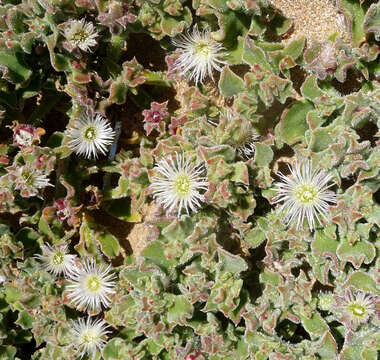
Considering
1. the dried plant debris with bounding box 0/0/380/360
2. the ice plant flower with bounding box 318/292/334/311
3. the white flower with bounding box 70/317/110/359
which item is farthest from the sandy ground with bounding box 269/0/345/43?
the white flower with bounding box 70/317/110/359

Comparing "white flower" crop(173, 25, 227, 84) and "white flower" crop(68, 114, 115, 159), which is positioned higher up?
"white flower" crop(173, 25, 227, 84)

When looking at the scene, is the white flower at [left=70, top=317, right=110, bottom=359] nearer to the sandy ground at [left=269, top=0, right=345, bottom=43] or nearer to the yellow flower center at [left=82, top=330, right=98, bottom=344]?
the yellow flower center at [left=82, top=330, right=98, bottom=344]

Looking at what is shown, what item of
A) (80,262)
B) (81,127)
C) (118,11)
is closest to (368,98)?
(118,11)

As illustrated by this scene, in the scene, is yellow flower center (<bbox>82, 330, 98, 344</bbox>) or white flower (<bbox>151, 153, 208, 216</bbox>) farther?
yellow flower center (<bbox>82, 330, 98, 344</bbox>)

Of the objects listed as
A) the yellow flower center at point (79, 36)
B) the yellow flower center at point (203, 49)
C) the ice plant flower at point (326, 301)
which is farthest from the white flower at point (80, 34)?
the ice plant flower at point (326, 301)

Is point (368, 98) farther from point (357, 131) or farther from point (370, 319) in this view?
point (370, 319)

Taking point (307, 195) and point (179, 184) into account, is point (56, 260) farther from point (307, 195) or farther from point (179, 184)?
point (307, 195)

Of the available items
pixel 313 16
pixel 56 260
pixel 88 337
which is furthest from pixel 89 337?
pixel 313 16
